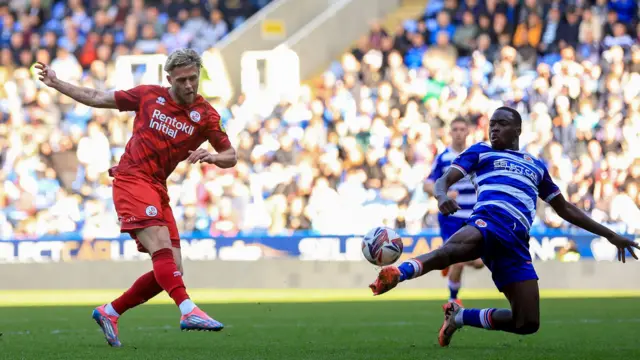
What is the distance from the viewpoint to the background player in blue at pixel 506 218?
8328mm

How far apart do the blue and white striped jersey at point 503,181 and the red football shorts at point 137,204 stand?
2.33 metres

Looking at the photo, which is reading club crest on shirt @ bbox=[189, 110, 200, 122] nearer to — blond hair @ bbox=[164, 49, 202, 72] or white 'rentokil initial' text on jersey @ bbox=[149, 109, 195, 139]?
white 'rentokil initial' text on jersey @ bbox=[149, 109, 195, 139]

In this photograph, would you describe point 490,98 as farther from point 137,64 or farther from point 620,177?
point 137,64

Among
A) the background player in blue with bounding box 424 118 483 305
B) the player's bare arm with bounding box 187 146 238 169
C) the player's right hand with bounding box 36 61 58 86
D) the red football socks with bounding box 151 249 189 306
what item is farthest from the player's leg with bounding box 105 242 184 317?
the background player in blue with bounding box 424 118 483 305

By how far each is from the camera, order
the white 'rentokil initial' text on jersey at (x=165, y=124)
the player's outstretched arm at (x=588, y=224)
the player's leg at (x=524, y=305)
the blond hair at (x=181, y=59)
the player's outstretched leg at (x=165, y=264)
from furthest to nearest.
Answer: the white 'rentokil initial' text on jersey at (x=165, y=124) < the blond hair at (x=181, y=59) < the player's outstretched leg at (x=165, y=264) < the player's outstretched arm at (x=588, y=224) < the player's leg at (x=524, y=305)

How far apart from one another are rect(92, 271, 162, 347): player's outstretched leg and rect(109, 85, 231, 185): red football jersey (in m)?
0.82

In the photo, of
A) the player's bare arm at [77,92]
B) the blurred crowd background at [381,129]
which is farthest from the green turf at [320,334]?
the blurred crowd background at [381,129]

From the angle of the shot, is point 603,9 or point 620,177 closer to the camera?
point 620,177

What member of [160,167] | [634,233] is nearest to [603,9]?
[634,233]

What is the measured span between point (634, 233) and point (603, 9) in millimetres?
5410

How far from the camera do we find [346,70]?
22875mm

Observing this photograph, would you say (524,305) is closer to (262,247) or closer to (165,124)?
(165,124)

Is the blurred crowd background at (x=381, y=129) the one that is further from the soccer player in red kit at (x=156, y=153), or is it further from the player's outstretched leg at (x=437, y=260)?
the player's outstretched leg at (x=437, y=260)

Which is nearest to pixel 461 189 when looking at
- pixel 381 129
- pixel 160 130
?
pixel 160 130
